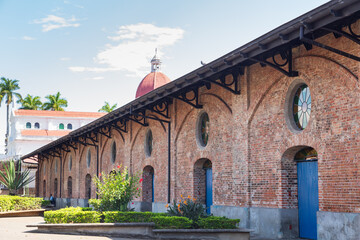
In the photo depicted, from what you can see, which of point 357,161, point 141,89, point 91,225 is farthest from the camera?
point 141,89

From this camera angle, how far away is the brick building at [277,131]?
10117 millimetres

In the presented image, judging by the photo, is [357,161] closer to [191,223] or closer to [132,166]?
[191,223]

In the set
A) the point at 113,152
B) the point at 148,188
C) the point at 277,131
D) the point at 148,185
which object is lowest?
the point at 148,188

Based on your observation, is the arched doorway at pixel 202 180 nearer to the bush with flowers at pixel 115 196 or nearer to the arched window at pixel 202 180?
the arched window at pixel 202 180

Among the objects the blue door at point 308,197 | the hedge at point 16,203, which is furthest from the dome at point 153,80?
the blue door at point 308,197

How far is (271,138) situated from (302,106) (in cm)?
137

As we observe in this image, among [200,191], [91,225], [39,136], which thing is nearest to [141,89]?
[39,136]

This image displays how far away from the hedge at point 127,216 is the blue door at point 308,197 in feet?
14.4

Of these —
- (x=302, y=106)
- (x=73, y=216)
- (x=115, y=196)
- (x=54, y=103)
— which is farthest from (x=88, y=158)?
(x=54, y=103)

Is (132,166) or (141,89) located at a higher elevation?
(141,89)

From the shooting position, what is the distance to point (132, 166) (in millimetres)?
23500

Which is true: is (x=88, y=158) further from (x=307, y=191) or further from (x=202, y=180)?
(x=307, y=191)

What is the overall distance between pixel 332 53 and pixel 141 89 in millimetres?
37155

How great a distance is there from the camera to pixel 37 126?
64188 mm
